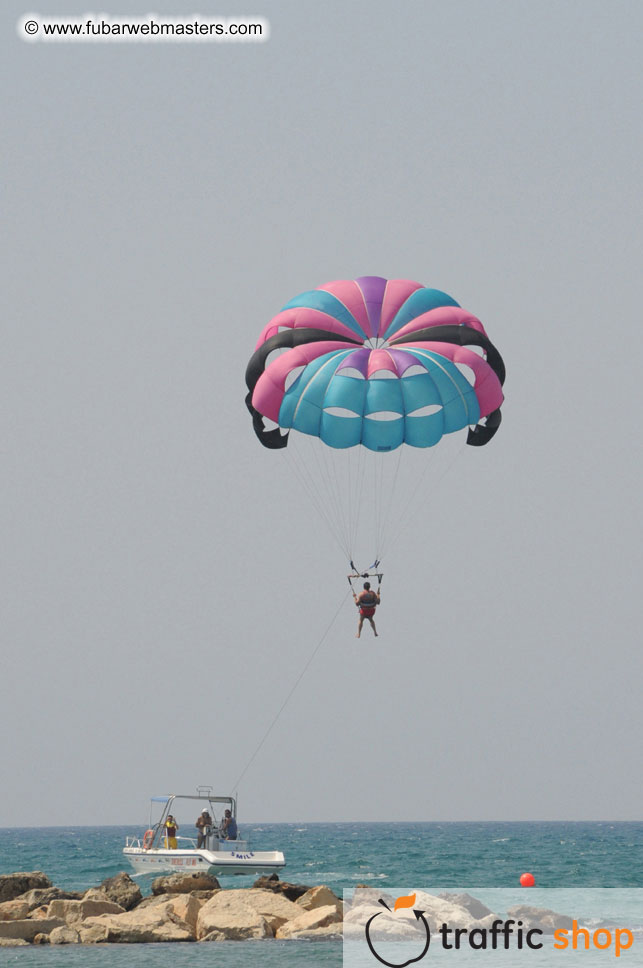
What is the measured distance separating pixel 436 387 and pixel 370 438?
1564 mm

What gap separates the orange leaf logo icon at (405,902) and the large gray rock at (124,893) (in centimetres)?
465

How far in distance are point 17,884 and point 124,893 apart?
2.56 metres

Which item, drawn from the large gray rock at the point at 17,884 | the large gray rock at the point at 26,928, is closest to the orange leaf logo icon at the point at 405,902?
the large gray rock at the point at 26,928

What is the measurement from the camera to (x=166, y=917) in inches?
894

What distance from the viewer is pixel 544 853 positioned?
63.8m

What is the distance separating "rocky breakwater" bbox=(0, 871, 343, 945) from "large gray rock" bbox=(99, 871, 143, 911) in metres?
0.02

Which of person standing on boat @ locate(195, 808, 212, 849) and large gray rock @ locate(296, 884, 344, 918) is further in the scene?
person standing on boat @ locate(195, 808, 212, 849)

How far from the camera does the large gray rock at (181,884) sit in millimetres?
25844

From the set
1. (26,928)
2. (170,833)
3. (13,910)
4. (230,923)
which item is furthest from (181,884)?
(170,833)

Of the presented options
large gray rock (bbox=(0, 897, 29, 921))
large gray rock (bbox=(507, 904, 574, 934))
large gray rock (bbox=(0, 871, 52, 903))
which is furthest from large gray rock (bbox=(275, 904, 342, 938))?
large gray rock (bbox=(0, 871, 52, 903))

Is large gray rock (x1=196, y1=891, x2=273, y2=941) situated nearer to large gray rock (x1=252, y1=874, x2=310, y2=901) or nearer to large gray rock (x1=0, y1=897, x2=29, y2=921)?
large gray rock (x1=252, y1=874, x2=310, y2=901)

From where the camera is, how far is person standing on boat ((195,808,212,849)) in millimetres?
28953

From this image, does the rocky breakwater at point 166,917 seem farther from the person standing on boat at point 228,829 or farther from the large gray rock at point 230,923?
the person standing on boat at point 228,829

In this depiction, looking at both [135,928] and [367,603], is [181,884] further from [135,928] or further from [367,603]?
[367,603]
